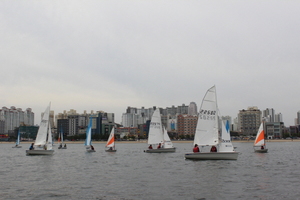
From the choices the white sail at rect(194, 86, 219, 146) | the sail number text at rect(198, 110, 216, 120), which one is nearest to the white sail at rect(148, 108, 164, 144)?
the white sail at rect(194, 86, 219, 146)

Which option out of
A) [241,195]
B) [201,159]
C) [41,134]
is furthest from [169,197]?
[41,134]

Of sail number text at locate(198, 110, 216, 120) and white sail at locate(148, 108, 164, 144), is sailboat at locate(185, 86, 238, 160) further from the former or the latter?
white sail at locate(148, 108, 164, 144)

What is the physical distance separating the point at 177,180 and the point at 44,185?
10153 mm

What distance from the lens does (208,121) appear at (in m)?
41.9

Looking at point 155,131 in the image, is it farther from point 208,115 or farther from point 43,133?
point 208,115

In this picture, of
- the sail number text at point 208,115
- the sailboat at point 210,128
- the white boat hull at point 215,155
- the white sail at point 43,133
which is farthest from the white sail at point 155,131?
the white boat hull at point 215,155

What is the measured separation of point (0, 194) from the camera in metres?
21.9

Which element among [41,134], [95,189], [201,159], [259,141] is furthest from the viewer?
[259,141]

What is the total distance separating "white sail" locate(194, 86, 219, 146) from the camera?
137 feet

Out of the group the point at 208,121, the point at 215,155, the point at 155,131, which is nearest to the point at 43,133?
the point at 155,131

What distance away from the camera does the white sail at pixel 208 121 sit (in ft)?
137

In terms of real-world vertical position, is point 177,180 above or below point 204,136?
below

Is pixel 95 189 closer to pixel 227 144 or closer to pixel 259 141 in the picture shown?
pixel 227 144

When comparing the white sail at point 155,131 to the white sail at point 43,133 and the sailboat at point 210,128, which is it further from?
the sailboat at point 210,128
